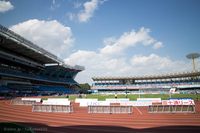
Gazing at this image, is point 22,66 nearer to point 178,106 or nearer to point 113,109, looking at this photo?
point 113,109

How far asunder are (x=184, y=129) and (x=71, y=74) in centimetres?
8016

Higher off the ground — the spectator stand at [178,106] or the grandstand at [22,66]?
the grandstand at [22,66]

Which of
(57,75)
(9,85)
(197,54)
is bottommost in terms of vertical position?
(9,85)

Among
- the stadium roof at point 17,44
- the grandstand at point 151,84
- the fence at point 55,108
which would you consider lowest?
the fence at point 55,108

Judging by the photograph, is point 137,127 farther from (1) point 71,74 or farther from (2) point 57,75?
(1) point 71,74

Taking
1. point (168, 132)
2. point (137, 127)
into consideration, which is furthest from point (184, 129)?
point (137, 127)

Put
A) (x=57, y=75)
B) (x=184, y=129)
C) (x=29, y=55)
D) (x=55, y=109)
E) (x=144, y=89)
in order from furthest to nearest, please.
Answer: (x=57, y=75) < (x=144, y=89) < (x=29, y=55) < (x=55, y=109) < (x=184, y=129)

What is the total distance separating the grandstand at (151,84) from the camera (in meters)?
65.2

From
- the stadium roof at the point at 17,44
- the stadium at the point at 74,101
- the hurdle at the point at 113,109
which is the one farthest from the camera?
the stadium roof at the point at 17,44

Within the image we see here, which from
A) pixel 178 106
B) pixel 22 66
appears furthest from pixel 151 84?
pixel 178 106

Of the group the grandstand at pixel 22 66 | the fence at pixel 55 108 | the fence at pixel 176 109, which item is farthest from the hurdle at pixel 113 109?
the grandstand at pixel 22 66

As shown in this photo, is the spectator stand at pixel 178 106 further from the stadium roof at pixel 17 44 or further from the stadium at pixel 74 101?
the stadium roof at pixel 17 44

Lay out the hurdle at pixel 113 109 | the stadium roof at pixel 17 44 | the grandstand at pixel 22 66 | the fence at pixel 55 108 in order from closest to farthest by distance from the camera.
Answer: the hurdle at pixel 113 109, the fence at pixel 55 108, the stadium roof at pixel 17 44, the grandstand at pixel 22 66

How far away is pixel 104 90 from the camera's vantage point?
270 feet
